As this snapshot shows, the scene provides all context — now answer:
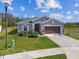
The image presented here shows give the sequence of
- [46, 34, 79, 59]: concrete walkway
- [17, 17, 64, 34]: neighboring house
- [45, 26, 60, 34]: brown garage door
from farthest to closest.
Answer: [45, 26, 60, 34]: brown garage door
[17, 17, 64, 34]: neighboring house
[46, 34, 79, 59]: concrete walkway

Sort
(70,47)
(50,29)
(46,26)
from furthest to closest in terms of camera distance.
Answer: (50,29) < (46,26) < (70,47)

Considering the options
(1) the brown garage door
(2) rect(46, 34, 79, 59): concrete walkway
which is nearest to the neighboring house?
(1) the brown garage door

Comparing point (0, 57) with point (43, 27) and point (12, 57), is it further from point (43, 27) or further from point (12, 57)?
point (43, 27)

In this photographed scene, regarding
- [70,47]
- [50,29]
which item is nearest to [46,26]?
[50,29]

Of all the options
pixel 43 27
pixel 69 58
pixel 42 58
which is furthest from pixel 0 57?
pixel 43 27

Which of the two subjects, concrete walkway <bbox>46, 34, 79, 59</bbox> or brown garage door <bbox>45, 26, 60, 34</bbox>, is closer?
concrete walkway <bbox>46, 34, 79, 59</bbox>

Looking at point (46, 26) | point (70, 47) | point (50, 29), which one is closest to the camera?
point (70, 47)

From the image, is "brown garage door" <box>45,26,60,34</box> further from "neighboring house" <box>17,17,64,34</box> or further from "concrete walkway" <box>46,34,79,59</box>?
"concrete walkway" <box>46,34,79,59</box>

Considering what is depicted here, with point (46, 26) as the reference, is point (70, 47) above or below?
below

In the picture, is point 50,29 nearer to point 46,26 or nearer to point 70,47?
point 46,26

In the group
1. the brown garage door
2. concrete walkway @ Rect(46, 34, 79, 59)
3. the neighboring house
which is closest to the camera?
concrete walkway @ Rect(46, 34, 79, 59)

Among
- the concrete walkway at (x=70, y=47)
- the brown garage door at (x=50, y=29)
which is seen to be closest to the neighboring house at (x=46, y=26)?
the brown garage door at (x=50, y=29)
